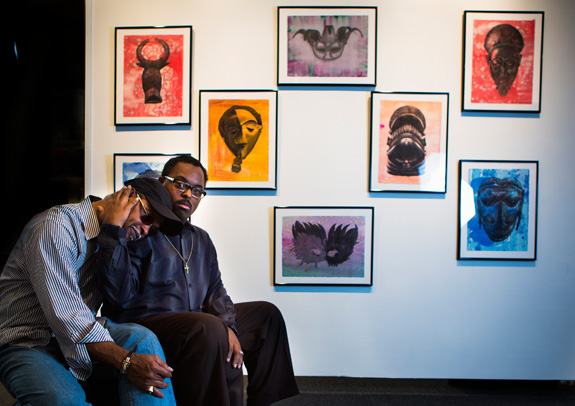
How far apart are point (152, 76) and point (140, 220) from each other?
161 centimetres

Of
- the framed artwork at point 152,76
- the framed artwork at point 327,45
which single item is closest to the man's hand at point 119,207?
the framed artwork at point 152,76

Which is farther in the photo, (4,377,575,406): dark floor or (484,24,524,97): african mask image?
(484,24,524,97): african mask image

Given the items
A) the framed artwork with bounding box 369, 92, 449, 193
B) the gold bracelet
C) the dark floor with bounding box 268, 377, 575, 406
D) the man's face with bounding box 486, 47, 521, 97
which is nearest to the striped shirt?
the gold bracelet

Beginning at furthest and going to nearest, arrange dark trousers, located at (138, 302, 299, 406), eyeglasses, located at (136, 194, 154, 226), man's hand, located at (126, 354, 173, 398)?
eyeglasses, located at (136, 194, 154, 226) → dark trousers, located at (138, 302, 299, 406) → man's hand, located at (126, 354, 173, 398)

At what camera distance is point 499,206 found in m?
2.96

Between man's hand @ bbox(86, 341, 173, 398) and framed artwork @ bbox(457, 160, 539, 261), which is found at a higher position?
framed artwork @ bbox(457, 160, 539, 261)

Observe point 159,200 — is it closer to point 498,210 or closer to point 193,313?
point 193,313

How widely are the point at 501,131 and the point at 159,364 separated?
276cm

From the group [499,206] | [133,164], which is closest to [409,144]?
[499,206]

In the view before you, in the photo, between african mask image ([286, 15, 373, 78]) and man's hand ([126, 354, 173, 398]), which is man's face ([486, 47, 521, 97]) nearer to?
african mask image ([286, 15, 373, 78])

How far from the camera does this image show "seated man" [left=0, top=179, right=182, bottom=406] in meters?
1.50

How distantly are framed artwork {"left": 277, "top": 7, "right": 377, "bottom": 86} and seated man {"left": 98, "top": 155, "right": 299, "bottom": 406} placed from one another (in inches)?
44.0

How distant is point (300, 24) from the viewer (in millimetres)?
2955

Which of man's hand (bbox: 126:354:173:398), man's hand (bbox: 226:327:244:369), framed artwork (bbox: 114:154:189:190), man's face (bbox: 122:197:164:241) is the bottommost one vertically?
man's hand (bbox: 226:327:244:369)
